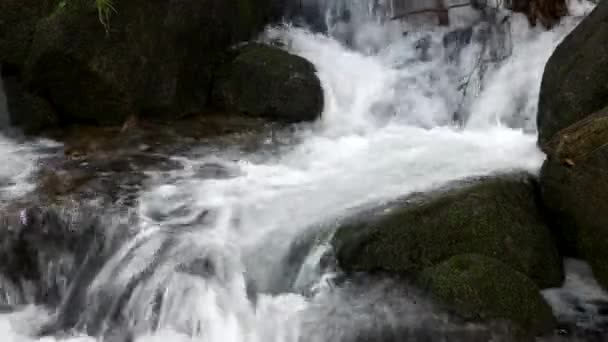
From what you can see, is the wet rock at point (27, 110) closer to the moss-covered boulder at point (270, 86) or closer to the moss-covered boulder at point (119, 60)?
the moss-covered boulder at point (119, 60)

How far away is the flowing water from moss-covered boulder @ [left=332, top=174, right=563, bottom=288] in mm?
195

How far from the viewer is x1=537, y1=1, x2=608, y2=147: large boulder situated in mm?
4988

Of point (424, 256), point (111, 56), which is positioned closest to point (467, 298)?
point (424, 256)

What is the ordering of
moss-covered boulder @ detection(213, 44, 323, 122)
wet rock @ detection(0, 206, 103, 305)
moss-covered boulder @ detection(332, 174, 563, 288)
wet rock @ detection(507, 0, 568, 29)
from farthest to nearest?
wet rock @ detection(507, 0, 568, 29)
moss-covered boulder @ detection(213, 44, 323, 122)
wet rock @ detection(0, 206, 103, 305)
moss-covered boulder @ detection(332, 174, 563, 288)

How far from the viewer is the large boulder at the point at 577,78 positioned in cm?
499

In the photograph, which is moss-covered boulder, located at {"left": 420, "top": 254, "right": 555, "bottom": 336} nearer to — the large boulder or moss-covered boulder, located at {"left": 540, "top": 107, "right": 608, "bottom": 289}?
moss-covered boulder, located at {"left": 540, "top": 107, "right": 608, "bottom": 289}

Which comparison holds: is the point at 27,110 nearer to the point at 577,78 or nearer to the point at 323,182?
the point at 323,182

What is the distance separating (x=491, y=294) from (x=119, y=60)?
4.31 metres

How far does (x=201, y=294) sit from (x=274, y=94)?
3.18m

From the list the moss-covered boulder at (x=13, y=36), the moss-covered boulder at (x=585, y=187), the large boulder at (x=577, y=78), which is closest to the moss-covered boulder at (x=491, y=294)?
the moss-covered boulder at (x=585, y=187)

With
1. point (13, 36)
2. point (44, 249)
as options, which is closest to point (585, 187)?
point (44, 249)

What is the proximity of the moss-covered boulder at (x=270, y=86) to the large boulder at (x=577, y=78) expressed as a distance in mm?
2435

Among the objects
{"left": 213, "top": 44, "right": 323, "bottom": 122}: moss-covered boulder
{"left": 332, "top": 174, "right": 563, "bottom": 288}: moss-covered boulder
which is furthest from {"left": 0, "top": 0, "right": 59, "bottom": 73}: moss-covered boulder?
{"left": 332, "top": 174, "right": 563, "bottom": 288}: moss-covered boulder

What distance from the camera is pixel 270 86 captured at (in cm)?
709
